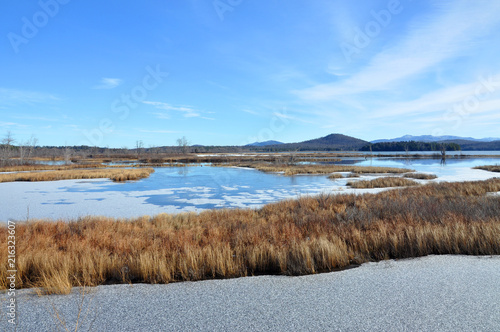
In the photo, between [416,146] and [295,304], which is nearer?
[295,304]

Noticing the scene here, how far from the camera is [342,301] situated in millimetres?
3615

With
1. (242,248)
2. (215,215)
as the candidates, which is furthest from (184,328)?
(215,215)

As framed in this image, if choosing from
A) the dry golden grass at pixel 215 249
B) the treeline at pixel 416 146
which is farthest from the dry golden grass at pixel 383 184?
the treeline at pixel 416 146

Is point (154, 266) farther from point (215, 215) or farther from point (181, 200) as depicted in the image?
point (181, 200)

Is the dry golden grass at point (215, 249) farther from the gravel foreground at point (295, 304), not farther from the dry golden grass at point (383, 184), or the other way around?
the dry golden grass at point (383, 184)

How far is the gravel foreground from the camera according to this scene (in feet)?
10.1

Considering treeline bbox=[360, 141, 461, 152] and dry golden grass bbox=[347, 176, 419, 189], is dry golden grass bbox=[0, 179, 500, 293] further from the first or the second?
treeline bbox=[360, 141, 461, 152]

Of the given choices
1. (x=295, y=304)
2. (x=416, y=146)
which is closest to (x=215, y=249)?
(x=295, y=304)

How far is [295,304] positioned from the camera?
3582 millimetres

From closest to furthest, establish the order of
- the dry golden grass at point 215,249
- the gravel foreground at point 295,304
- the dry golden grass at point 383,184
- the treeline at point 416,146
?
1. the gravel foreground at point 295,304
2. the dry golden grass at point 215,249
3. the dry golden grass at point 383,184
4. the treeline at point 416,146

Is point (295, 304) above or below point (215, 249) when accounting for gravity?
below

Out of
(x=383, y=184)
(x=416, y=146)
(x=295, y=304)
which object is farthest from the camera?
(x=416, y=146)

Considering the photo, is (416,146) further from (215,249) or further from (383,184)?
(215,249)

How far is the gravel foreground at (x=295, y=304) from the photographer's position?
3086mm
